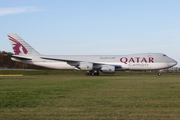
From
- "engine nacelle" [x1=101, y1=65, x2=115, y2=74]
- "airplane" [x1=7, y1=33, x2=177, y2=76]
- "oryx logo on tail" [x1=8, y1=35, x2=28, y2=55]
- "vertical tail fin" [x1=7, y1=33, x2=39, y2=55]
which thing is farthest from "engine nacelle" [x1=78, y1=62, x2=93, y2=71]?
"oryx logo on tail" [x1=8, y1=35, x2=28, y2=55]

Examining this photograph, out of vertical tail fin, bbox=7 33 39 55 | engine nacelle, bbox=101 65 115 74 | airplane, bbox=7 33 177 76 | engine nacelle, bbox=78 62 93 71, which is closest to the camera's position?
engine nacelle, bbox=101 65 115 74

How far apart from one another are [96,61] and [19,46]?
13.5 metres

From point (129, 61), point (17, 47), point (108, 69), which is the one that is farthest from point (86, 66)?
point (17, 47)

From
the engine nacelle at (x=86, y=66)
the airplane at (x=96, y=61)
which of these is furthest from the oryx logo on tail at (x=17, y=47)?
the engine nacelle at (x=86, y=66)

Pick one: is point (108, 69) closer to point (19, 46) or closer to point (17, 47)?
point (19, 46)

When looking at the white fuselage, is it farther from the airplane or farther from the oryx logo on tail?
the oryx logo on tail

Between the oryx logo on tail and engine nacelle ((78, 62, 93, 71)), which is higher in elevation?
the oryx logo on tail

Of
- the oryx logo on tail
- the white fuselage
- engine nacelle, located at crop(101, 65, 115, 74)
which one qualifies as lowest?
engine nacelle, located at crop(101, 65, 115, 74)

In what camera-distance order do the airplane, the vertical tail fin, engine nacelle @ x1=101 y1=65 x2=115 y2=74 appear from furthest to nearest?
the vertical tail fin < the airplane < engine nacelle @ x1=101 y1=65 x2=115 y2=74

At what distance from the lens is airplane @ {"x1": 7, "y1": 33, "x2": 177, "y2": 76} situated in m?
34.7

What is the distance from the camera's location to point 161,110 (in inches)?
287

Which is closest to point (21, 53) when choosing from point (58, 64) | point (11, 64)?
point (58, 64)

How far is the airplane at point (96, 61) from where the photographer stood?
34.7 meters

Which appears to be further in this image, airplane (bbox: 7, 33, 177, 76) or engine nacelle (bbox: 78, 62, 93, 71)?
airplane (bbox: 7, 33, 177, 76)
